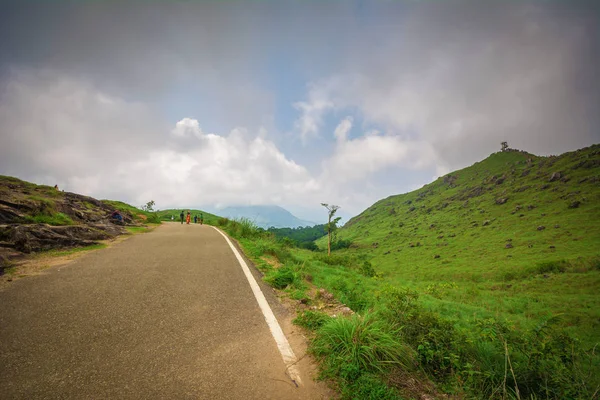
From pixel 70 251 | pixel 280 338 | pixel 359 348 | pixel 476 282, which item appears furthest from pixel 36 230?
pixel 476 282

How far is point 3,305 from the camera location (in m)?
4.09

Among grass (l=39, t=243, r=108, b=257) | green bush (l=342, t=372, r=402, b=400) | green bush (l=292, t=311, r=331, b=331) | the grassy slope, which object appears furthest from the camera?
the grassy slope

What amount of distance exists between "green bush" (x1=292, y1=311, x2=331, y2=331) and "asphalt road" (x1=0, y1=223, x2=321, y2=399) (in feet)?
2.09

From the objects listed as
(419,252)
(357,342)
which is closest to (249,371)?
(357,342)

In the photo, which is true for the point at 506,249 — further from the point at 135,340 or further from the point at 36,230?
the point at 36,230

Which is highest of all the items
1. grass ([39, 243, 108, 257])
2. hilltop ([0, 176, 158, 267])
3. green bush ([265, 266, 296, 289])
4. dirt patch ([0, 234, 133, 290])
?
hilltop ([0, 176, 158, 267])

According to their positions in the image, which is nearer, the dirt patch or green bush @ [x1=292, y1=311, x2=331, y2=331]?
green bush @ [x1=292, y1=311, x2=331, y2=331]

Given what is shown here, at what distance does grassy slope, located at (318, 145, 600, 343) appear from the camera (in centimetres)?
2555

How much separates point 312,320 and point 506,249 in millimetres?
73022

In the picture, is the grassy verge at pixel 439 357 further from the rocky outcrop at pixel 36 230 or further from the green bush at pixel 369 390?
the rocky outcrop at pixel 36 230

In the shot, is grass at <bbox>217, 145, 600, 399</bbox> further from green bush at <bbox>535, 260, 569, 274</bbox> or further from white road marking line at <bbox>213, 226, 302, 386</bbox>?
white road marking line at <bbox>213, 226, 302, 386</bbox>

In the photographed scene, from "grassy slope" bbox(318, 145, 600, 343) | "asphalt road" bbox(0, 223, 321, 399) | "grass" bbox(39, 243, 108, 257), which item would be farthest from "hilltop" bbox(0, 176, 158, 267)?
"grassy slope" bbox(318, 145, 600, 343)

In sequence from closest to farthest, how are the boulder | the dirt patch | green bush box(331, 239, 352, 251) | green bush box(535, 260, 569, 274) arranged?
1. the dirt patch
2. green bush box(535, 260, 569, 274)
3. the boulder
4. green bush box(331, 239, 352, 251)

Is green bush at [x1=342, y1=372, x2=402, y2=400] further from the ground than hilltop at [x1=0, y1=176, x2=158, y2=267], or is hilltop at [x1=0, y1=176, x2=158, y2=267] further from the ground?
hilltop at [x1=0, y1=176, x2=158, y2=267]
